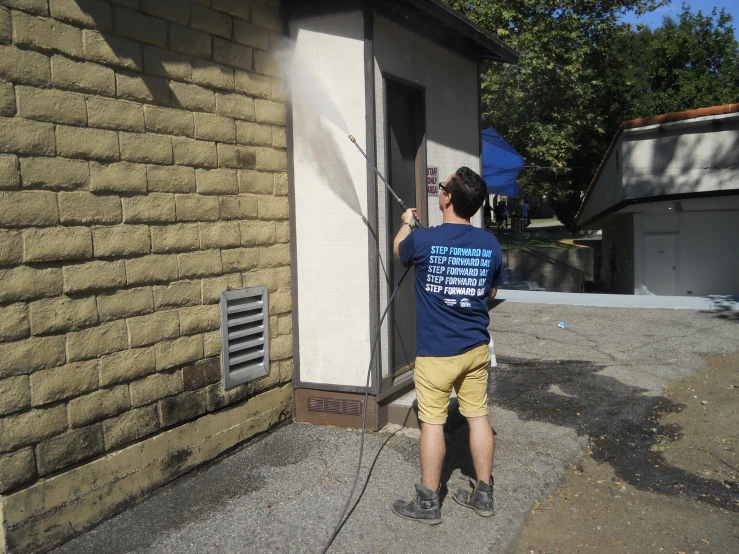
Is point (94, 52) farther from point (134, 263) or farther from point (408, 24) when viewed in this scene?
point (408, 24)

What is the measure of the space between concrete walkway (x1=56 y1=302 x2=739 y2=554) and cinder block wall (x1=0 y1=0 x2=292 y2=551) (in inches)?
12.8

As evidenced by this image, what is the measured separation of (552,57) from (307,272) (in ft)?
54.0

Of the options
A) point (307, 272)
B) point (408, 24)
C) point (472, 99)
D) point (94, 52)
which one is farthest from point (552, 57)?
point (94, 52)

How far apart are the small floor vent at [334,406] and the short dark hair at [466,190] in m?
2.00

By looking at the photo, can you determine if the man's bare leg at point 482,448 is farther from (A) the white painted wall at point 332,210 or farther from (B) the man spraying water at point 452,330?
(A) the white painted wall at point 332,210

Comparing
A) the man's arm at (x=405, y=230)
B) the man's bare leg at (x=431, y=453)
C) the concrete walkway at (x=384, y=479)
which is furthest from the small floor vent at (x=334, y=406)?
the man's arm at (x=405, y=230)

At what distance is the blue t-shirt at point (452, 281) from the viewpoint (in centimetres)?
367

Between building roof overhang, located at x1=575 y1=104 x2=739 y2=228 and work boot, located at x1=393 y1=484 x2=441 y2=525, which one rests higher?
building roof overhang, located at x1=575 y1=104 x2=739 y2=228

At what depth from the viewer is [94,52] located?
143 inches

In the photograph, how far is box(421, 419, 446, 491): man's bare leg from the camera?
3.64m

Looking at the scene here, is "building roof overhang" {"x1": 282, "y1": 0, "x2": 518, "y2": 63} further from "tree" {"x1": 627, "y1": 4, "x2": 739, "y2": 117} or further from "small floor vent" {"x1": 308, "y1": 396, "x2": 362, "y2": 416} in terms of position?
"tree" {"x1": 627, "y1": 4, "x2": 739, "y2": 117}

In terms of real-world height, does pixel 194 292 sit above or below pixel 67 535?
above

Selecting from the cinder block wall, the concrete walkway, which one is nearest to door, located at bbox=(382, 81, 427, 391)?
the concrete walkway

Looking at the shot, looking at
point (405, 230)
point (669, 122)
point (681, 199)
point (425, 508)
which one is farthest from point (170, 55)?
point (669, 122)
